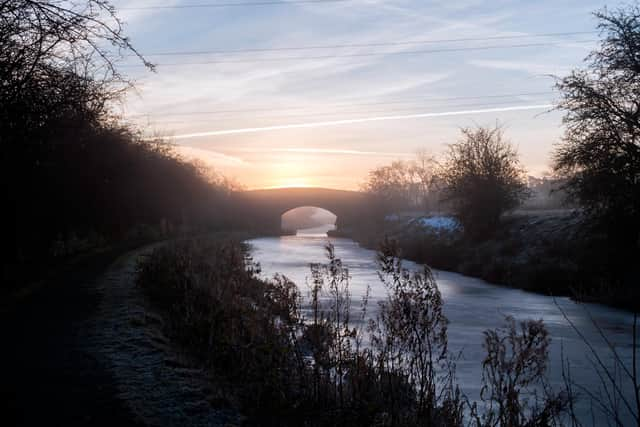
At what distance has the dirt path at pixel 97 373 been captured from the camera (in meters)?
6.84

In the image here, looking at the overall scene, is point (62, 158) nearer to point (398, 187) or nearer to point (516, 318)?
point (516, 318)

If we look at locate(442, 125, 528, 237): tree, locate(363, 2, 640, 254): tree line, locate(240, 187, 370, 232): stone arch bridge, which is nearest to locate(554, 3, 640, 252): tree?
locate(363, 2, 640, 254): tree line

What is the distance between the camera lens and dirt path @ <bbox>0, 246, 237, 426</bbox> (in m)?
6.84

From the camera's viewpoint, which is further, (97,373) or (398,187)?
(398,187)

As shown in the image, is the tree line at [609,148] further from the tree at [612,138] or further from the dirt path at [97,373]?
the dirt path at [97,373]

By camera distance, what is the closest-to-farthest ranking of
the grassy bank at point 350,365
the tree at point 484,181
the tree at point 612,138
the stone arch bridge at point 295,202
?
the grassy bank at point 350,365 → the tree at point 612,138 → the tree at point 484,181 → the stone arch bridge at point 295,202

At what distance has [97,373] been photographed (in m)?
8.24

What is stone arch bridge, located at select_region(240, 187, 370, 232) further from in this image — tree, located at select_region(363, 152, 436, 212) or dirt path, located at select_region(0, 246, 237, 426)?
dirt path, located at select_region(0, 246, 237, 426)

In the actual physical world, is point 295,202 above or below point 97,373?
above

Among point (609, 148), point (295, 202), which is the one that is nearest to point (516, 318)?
point (609, 148)

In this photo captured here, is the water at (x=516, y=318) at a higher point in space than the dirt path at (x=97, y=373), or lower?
lower

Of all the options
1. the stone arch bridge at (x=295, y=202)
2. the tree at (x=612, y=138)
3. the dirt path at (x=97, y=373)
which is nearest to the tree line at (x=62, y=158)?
the dirt path at (x=97, y=373)

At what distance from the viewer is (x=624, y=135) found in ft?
74.9

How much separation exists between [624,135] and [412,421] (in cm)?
1977
